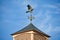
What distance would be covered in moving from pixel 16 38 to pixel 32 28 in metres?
2.88

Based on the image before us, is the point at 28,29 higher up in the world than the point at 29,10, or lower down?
lower down

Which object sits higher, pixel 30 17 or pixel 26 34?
pixel 30 17

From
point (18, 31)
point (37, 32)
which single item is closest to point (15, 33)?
point (18, 31)

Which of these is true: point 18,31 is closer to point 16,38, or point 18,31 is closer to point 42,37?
point 16,38

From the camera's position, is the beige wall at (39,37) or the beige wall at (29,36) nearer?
the beige wall at (29,36)

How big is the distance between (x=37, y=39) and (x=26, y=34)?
190cm

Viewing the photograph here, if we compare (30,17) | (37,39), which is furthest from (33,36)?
(30,17)

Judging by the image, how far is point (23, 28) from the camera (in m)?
41.0

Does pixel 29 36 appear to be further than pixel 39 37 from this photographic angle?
No

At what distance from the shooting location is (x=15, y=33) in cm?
4050

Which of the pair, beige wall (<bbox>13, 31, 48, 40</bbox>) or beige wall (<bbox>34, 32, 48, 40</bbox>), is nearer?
beige wall (<bbox>13, 31, 48, 40</bbox>)

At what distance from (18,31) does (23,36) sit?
1355 mm

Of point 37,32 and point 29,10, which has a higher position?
point 29,10

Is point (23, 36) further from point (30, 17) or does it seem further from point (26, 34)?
point (30, 17)
